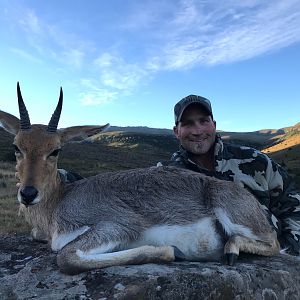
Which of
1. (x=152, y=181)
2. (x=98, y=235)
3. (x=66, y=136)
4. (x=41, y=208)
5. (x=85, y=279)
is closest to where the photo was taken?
(x=85, y=279)

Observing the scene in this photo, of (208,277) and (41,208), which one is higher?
(41,208)

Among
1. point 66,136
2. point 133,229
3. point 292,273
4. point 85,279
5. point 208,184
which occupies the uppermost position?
point 66,136

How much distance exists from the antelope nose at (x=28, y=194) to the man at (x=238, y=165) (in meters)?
3.98

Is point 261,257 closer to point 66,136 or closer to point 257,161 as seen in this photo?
point 257,161

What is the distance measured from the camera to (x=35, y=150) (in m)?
7.50

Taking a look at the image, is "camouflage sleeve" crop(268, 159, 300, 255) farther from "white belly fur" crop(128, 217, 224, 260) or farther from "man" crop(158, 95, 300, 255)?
"white belly fur" crop(128, 217, 224, 260)

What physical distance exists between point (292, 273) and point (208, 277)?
1532mm

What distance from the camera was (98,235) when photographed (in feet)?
20.1

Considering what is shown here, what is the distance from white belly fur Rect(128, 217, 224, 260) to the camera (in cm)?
630

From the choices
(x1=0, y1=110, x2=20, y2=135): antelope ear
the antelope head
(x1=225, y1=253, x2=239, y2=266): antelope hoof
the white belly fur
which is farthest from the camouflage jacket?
(x1=0, y1=110, x2=20, y2=135): antelope ear

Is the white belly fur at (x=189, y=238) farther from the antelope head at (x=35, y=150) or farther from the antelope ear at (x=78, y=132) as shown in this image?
the antelope ear at (x=78, y=132)

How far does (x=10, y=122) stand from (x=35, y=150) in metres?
1.30

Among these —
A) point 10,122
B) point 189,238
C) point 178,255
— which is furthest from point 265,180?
point 10,122

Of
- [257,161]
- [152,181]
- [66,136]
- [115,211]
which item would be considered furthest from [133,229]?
[257,161]
